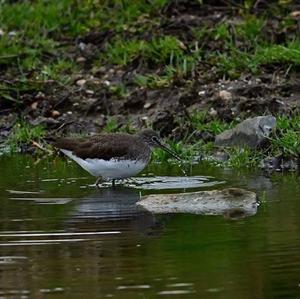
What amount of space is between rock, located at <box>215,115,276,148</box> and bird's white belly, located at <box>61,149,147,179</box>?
1578mm

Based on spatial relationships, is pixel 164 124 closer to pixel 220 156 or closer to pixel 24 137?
pixel 220 156

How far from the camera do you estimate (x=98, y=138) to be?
49.0ft

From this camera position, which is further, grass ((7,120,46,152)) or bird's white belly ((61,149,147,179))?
grass ((7,120,46,152))

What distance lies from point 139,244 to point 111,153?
4.27 meters

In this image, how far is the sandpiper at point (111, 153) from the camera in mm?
14430

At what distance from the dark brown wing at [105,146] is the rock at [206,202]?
2.17 m

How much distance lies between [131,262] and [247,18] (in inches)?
396

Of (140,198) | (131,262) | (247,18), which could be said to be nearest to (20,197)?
(140,198)

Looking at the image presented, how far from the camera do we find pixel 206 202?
12289 mm

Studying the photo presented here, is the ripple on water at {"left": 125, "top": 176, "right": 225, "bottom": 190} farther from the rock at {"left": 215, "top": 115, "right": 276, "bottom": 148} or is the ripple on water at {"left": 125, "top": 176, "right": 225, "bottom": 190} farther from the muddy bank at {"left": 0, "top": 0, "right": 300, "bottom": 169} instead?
the muddy bank at {"left": 0, "top": 0, "right": 300, "bottom": 169}

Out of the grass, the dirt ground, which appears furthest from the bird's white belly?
the grass

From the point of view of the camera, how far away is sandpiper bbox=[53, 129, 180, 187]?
14430 mm

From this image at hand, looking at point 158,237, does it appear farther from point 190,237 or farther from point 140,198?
point 140,198

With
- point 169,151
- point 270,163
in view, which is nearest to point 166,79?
point 169,151
